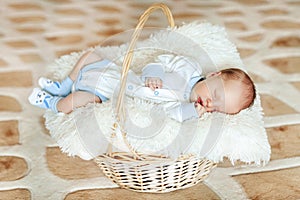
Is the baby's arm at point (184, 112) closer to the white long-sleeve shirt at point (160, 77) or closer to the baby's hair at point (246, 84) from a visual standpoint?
the white long-sleeve shirt at point (160, 77)

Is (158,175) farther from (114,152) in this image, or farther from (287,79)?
(287,79)

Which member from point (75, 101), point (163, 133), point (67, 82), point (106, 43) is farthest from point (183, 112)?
point (106, 43)

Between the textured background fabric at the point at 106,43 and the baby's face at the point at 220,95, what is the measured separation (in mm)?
224

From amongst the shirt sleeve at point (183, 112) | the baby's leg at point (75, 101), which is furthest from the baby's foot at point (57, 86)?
the shirt sleeve at point (183, 112)

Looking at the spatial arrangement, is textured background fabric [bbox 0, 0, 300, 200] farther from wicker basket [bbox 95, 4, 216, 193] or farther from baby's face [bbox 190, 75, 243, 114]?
baby's face [bbox 190, 75, 243, 114]

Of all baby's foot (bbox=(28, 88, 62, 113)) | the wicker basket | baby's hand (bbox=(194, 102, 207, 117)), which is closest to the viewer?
the wicker basket

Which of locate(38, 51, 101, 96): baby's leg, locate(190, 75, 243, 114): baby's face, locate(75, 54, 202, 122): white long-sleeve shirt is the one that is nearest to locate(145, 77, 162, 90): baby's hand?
locate(75, 54, 202, 122): white long-sleeve shirt

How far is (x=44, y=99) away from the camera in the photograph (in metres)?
1.74

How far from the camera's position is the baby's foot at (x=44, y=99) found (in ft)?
5.59

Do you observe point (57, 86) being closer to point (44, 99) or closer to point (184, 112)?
point (44, 99)

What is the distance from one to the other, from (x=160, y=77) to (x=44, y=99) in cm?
37

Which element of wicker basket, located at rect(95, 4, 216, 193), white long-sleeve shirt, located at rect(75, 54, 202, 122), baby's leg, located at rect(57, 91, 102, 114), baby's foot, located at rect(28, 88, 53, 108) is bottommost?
wicker basket, located at rect(95, 4, 216, 193)

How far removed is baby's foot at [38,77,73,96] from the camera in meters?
1.79

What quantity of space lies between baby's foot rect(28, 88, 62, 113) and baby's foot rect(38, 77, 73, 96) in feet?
0.11
